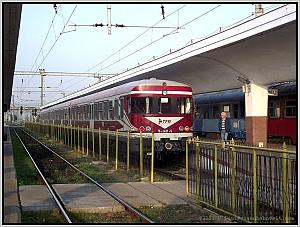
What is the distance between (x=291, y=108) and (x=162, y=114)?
10167 mm

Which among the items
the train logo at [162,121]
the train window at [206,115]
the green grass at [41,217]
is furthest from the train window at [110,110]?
the train window at [206,115]

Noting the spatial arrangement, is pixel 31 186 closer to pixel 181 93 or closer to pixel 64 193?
pixel 64 193

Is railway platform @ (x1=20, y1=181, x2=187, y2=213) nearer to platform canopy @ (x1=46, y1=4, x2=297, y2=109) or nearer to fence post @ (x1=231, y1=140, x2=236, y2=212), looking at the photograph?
fence post @ (x1=231, y1=140, x2=236, y2=212)

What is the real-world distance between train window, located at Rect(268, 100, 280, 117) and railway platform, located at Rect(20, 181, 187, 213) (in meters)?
14.8

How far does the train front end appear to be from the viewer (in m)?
16.5

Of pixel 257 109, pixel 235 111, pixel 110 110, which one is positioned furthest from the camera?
pixel 235 111

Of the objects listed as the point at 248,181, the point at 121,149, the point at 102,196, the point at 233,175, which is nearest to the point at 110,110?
the point at 121,149

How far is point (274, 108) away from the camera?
26781 millimetres

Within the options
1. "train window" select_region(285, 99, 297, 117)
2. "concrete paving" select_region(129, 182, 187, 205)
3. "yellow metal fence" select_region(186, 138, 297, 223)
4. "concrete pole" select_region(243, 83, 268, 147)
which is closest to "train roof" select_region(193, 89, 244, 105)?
"concrete pole" select_region(243, 83, 268, 147)

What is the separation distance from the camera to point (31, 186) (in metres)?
12.6

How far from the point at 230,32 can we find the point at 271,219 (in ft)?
49.7

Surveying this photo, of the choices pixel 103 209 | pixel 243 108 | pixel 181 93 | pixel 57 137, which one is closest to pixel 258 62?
pixel 243 108

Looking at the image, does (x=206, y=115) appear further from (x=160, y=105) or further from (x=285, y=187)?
(x=285, y=187)

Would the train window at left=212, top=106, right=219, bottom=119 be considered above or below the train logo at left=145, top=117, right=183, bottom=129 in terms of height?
above
